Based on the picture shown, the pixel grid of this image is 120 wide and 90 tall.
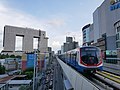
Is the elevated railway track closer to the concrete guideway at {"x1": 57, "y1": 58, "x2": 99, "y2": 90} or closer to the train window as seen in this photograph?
the concrete guideway at {"x1": 57, "y1": 58, "x2": 99, "y2": 90}

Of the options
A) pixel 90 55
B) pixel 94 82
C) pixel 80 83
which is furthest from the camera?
pixel 90 55

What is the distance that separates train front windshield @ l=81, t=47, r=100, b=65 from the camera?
15.6m

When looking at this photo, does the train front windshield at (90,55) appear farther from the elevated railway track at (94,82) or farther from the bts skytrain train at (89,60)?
the elevated railway track at (94,82)

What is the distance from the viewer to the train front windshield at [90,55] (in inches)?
614

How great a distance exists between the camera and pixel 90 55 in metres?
15.9

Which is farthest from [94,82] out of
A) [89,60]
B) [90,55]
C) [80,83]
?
[90,55]

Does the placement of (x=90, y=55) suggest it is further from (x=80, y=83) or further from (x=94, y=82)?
(x=80, y=83)

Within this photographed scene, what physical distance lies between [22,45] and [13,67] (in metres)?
38.6

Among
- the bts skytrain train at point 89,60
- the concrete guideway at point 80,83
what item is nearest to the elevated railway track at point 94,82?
the concrete guideway at point 80,83

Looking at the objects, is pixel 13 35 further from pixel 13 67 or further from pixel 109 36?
pixel 109 36

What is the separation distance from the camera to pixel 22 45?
121 meters

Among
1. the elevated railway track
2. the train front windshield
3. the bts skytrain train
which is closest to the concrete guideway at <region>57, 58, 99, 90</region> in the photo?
the elevated railway track

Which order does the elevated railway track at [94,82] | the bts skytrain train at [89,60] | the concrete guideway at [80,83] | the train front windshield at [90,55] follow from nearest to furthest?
1. the concrete guideway at [80,83]
2. the elevated railway track at [94,82]
3. the bts skytrain train at [89,60]
4. the train front windshield at [90,55]

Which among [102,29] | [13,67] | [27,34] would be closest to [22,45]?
[27,34]
